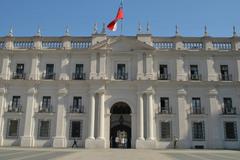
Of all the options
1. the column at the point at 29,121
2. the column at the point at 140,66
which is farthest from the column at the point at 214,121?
the column at the point at 29,121

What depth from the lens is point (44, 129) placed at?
115 ft

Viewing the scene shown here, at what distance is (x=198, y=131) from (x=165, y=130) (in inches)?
152

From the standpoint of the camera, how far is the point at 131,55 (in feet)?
120

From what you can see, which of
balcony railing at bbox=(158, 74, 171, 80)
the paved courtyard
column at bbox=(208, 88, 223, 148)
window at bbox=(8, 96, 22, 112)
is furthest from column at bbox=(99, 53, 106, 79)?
the paved courtyard

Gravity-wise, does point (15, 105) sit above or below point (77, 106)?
above

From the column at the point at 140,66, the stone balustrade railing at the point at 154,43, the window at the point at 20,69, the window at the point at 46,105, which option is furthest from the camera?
the stone balustrade railing at the point at 154,43

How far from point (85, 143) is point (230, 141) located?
1661 centimetres

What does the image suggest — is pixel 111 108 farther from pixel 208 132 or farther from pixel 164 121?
pixel 208 132

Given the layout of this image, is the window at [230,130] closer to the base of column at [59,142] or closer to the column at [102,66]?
the column at [102,66]

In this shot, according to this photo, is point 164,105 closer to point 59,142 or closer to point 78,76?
point 78,76

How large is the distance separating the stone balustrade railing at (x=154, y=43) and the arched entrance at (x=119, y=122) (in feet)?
28.1

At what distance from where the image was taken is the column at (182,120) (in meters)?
33.9

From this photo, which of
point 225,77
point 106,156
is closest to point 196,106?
point 225,77

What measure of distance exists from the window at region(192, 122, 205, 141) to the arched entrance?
7671 millimetres
